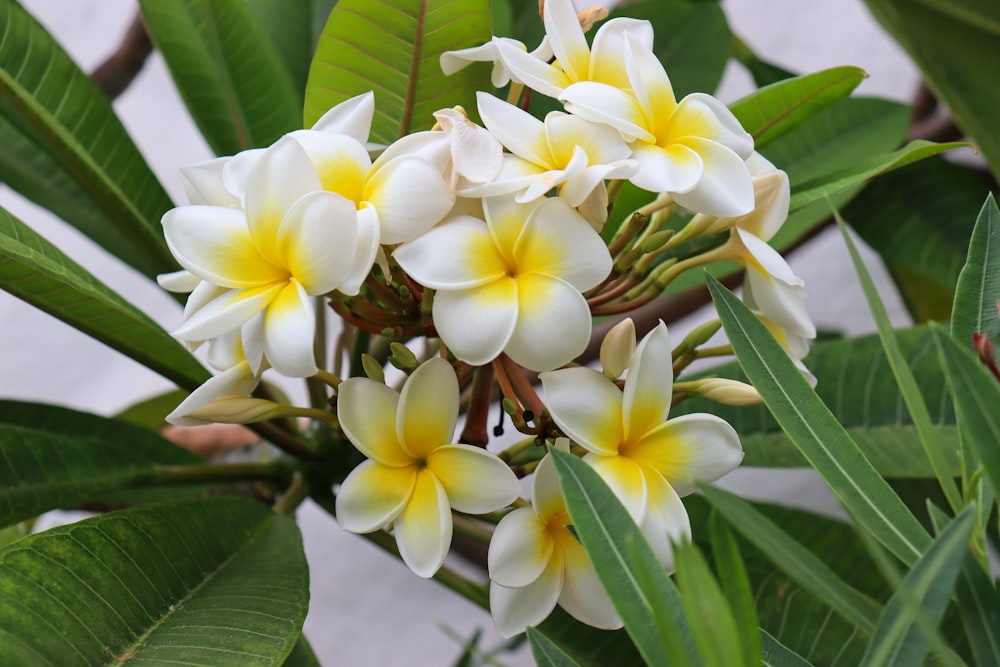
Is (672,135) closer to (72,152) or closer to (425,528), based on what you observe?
(425,528)

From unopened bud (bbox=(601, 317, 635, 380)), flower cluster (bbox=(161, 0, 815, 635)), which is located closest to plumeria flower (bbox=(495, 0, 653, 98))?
flower cluster (bbox=(161, 0, 815, 635))

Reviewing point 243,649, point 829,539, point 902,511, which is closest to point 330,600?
point 829,539

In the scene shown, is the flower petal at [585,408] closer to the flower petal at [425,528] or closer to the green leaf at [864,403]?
the flower petal at [425,528]

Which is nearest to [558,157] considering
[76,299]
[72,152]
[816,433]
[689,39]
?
[816,433]

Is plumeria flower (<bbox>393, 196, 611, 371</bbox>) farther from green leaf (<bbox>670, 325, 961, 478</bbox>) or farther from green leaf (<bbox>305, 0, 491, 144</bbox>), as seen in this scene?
green leaf (<bbox>670, 325, 961, 478</bbox>)

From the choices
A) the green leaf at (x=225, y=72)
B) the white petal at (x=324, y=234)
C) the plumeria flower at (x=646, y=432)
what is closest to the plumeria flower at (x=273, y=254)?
the white petal at (x=324, y=234)

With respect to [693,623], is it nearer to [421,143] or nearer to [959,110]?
[421,143]
